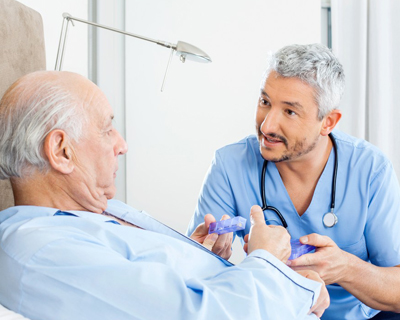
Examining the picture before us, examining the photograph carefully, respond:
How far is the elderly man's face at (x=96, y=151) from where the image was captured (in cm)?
105

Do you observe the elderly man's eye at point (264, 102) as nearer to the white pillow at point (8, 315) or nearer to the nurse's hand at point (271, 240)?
the nurse's hand at point (271, 240)

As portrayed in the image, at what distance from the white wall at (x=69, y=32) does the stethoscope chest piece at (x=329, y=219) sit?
1.25 m

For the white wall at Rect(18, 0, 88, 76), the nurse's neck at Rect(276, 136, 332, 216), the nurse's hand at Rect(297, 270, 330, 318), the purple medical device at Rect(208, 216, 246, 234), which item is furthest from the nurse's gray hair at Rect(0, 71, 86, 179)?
the white wall at Rect(18, 0, 88, 76)

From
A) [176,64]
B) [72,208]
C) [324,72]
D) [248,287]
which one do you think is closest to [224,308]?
[248,287]

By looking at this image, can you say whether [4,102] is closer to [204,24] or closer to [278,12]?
[204,24]

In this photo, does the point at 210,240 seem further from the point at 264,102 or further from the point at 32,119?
the point at 32,119

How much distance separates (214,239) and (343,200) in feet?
1.48

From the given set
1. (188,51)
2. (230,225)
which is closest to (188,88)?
(188,51)

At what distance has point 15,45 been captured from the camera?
1.32 metres

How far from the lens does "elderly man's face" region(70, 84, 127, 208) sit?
1055 mm

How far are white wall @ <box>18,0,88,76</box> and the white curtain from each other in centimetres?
156

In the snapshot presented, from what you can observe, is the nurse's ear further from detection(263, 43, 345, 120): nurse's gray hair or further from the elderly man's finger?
the elderly man's finger

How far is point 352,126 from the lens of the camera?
308 centimetres

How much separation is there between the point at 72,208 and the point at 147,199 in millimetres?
1672
